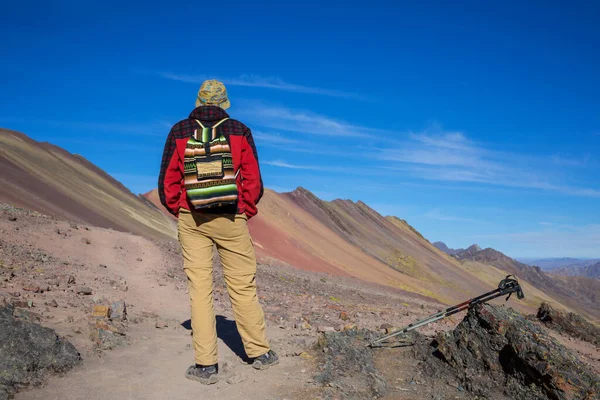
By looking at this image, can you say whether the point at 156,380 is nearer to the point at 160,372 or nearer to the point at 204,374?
the point at 160,372

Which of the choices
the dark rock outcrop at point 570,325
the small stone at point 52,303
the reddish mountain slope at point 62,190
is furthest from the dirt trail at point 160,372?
the reddish mountain slope at point 62,190

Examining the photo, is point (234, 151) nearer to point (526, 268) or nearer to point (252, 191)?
point (252, 191)

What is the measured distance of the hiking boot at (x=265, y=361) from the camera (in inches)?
163

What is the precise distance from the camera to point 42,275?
6.57 metres

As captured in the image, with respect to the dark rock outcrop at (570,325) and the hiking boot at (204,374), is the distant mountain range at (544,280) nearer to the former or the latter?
the dark rock outcrop at (570,325)

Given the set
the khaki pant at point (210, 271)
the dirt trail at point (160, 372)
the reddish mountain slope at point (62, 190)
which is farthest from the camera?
the reddish mountain slope at point (62, 190)

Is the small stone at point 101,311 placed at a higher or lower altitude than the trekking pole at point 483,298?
lower

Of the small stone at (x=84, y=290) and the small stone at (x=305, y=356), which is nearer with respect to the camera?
the small stone at (x=305, y=356)

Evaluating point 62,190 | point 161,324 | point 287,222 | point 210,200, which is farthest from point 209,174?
point 287,222

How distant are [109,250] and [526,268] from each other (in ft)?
404

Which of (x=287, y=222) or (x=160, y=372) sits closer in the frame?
(x=160, y=372)

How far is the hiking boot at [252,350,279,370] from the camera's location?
4.15 m

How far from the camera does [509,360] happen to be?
3.95 meters

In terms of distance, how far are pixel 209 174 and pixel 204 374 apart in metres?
1.61
